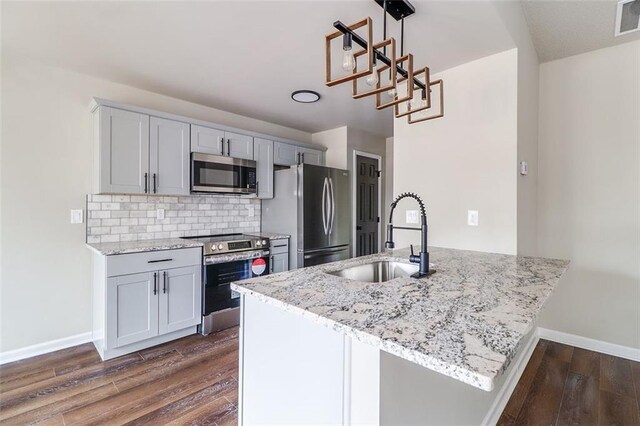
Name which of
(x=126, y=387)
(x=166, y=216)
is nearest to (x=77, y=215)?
(x=166, y=216)

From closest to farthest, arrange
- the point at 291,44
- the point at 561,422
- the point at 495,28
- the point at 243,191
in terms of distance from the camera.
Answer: the point at 561,422, the point at 495,28, the point at 291,44, the point at 243,191

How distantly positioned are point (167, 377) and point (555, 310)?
11.0ft

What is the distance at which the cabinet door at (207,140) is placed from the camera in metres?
3.12

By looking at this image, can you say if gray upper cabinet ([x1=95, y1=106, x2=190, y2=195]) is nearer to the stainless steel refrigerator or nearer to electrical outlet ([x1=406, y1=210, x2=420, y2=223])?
the stainless steel refrigerator

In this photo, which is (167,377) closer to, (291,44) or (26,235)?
(26,235)

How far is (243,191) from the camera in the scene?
3484mm

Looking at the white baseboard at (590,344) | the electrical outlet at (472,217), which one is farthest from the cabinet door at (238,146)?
the white baseboard at (590,344)

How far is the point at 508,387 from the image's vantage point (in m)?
1.98

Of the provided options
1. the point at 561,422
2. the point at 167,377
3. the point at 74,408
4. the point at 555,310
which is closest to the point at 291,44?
the point at 167,377

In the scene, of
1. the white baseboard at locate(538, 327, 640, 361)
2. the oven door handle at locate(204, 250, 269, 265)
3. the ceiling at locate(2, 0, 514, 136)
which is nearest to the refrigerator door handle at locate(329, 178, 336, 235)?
the oven door handle at locate(204, 250, 269, 265)

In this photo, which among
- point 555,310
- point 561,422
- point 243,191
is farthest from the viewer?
point 243,191

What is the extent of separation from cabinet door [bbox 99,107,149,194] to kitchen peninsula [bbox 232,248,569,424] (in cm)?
201

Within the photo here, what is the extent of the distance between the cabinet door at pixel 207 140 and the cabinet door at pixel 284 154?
2.35 ft

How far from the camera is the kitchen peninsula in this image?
775 mm
